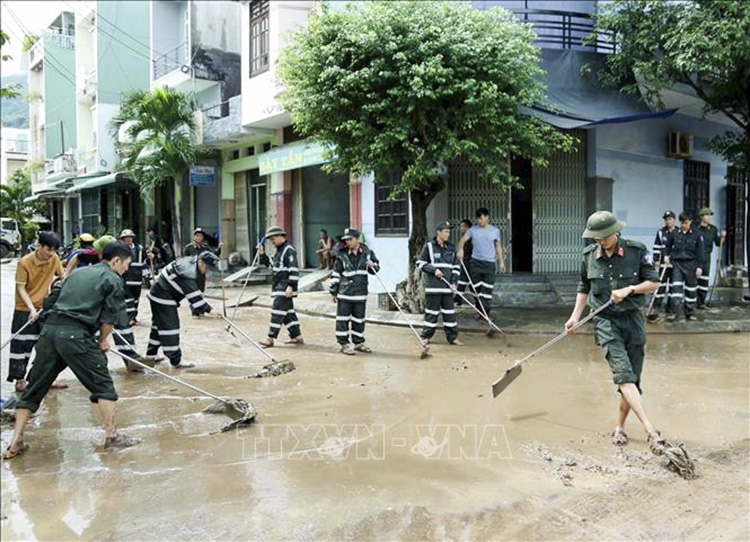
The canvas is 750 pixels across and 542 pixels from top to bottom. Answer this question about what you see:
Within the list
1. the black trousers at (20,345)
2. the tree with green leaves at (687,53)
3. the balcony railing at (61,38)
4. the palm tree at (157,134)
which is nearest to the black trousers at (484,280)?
the tree with green leaves at (687,53)

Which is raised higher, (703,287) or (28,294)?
(28,294)

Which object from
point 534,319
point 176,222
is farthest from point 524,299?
point 176,222

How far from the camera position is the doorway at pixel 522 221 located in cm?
1344

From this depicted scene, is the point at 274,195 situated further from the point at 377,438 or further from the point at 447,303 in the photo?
the point at 377,438

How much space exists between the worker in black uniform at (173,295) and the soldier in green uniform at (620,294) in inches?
180

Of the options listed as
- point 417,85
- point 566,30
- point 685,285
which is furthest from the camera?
point 566,30

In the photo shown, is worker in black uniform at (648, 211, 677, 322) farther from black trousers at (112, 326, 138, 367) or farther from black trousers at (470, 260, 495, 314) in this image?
black trousers at (112, 326, 138, 367)

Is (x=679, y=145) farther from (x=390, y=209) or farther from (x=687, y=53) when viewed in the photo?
Answer: (x=390, y=209)

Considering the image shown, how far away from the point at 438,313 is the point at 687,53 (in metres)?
5.86

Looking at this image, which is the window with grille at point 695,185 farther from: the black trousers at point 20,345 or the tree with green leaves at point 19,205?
the tree with green leaves at point 19,205

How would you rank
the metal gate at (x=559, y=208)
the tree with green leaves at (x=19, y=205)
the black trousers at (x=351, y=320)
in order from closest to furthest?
the black trousers at (x=351, y=320) < the metal gate at (x=559, y=208) < the tree with green leaves at (x=19, y=205)

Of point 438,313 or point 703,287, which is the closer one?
point 438,313

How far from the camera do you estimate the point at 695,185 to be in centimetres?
1555

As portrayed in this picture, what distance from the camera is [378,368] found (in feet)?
24.8
